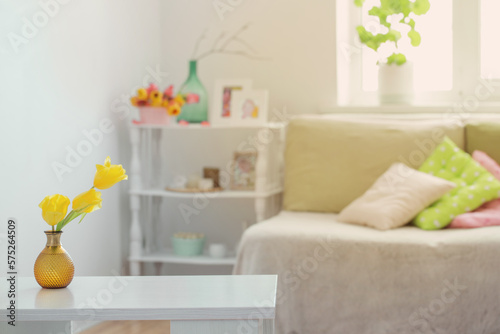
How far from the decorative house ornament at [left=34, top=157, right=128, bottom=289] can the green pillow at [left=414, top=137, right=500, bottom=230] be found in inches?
61.8

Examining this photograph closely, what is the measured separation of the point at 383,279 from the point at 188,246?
123cm

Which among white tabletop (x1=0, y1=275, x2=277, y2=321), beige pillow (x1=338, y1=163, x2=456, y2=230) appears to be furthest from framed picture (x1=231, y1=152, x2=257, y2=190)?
white tabletop (x1=0, y1=275, x2=277, y2=321)

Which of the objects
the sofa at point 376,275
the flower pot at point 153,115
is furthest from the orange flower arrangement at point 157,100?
the sofa at point 376,275

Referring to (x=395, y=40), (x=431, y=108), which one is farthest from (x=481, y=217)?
(x=395, y=40)

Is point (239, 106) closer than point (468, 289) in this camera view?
No

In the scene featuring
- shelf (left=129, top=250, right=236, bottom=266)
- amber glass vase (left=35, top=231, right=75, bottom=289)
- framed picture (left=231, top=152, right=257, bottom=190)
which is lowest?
shelf (left=129, top=250, right=236, bottom=266)

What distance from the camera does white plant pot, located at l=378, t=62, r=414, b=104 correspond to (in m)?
3.53

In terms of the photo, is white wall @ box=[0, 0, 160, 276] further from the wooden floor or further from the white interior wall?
the wooden floor

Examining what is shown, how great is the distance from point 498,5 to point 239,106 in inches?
56.4

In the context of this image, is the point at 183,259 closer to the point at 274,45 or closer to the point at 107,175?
the point at 274,45

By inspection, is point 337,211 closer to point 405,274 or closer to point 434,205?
point 434,205

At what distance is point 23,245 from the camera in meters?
2.62

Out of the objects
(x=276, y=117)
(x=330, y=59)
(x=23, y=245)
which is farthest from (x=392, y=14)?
(x=23, y=245)

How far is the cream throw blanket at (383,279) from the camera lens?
7.92 ft
